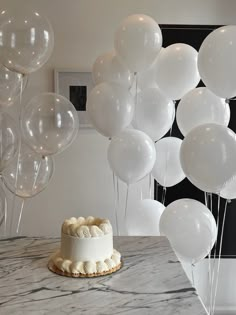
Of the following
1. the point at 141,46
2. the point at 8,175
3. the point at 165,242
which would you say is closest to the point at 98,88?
the point at 141,46

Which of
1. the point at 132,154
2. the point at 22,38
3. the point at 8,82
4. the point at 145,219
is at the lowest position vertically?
the point at 145,219

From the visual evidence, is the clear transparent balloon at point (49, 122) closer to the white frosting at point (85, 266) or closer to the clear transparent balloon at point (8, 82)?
the clear transparent balloon at point (8, 82)

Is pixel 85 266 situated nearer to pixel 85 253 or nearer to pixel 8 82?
pixel 85 253

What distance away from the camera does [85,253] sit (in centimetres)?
142

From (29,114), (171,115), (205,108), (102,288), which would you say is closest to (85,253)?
(102,288)

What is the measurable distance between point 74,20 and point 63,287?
2211 millimetres

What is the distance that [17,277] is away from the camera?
4.49 feet

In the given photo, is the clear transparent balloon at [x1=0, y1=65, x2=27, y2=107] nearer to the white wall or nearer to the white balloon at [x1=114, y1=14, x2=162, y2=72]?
the white balloon at [x1=114, y1=14, x2=162, y2=72]

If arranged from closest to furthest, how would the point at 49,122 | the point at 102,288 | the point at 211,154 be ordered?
the point at 102,288 < the point at 211,154 < the point at 49,122

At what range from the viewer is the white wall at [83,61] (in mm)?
3000

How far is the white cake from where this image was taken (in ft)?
4.58

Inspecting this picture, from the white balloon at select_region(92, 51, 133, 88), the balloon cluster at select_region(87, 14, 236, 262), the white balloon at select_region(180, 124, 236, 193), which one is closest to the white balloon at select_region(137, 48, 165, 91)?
the balloon cluster at select_region(87, 14, 236, 262)

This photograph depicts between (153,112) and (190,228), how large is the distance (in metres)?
0.67

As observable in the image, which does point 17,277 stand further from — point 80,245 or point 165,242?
point 165,242
